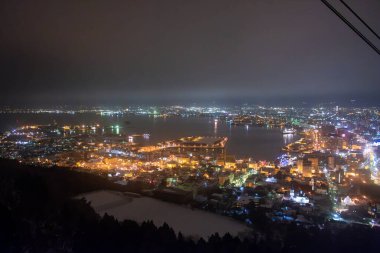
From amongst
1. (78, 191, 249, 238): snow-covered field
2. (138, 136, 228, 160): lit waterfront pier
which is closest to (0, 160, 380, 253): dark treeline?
(78, 191, 249, 238): snow-covered field

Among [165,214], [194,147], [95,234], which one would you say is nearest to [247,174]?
[165,214]

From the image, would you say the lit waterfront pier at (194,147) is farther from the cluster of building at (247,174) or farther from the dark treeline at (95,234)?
the dark treeline at (95,234)

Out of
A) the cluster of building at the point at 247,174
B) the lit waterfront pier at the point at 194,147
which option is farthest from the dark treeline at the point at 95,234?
the lit waterfront pier at the point at 194,147

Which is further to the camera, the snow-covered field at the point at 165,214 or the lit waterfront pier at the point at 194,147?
the lit waterfront pier at the point at 194,147

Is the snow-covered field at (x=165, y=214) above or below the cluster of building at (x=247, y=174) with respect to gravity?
above

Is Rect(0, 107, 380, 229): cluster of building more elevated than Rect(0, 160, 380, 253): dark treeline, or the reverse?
Rect(0, 160, 380, 253): dark treeline

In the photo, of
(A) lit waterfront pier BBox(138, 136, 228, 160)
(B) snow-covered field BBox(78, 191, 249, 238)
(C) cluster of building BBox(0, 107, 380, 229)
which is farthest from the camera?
(A) lit waterfront pier BBox(138, 136, 228, 160)

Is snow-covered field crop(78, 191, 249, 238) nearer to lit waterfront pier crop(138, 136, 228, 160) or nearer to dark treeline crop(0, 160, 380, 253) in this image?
dark treeline crop(0, 160, 380, 253)
